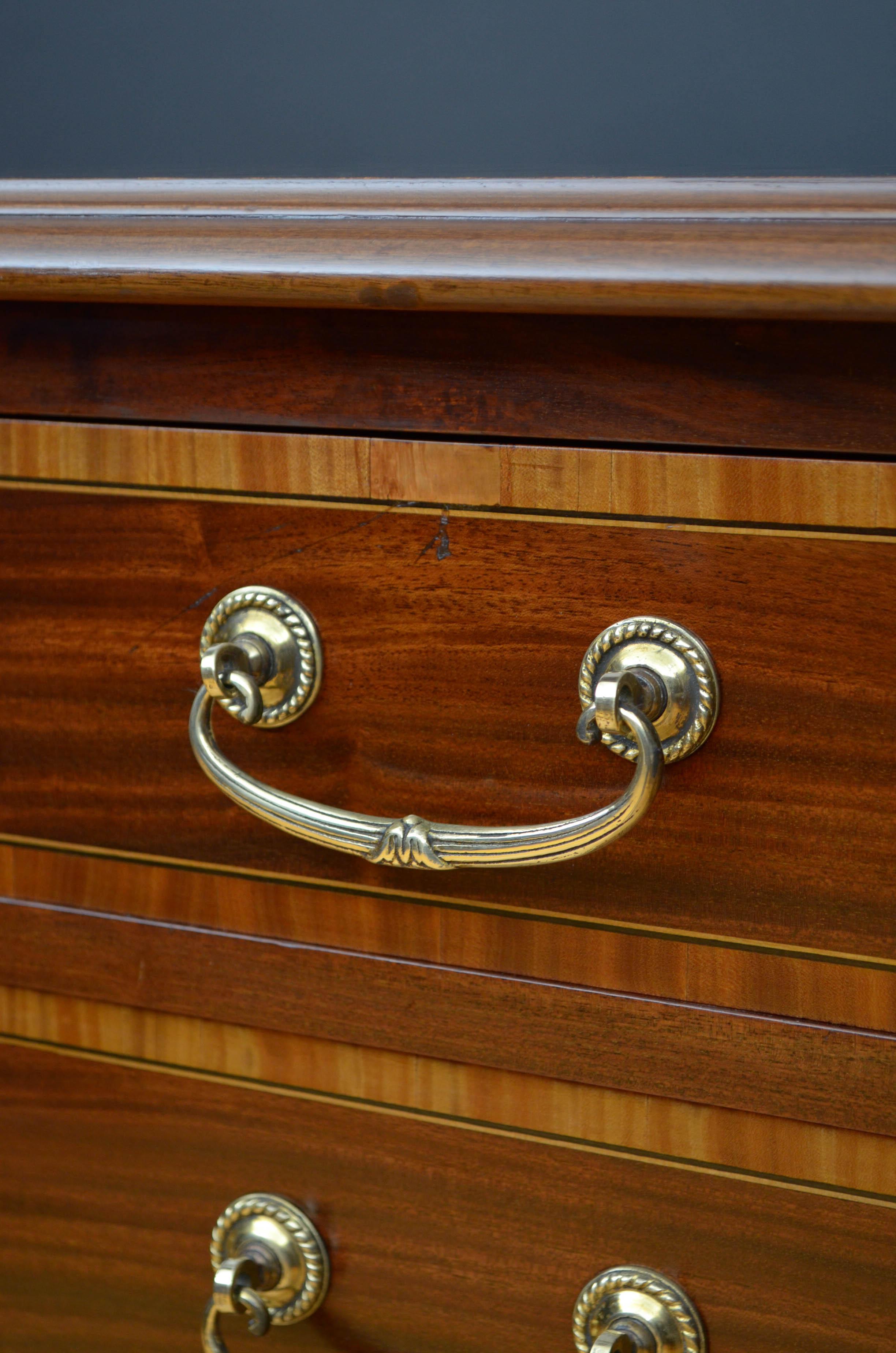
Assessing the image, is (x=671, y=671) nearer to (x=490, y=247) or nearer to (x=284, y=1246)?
(x=490, y=247)

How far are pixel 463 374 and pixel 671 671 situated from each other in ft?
0.31

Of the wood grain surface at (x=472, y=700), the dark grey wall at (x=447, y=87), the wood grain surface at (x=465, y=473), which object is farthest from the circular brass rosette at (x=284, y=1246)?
the dark grey wall at (x=447, y=87)

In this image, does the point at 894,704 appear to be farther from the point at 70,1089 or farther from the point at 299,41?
the point at 299,41

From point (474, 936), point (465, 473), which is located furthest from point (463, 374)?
point (474, 936)

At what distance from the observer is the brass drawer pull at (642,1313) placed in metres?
0.32

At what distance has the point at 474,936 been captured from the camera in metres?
0.33

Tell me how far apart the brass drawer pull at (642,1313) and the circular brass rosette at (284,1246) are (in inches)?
3.3

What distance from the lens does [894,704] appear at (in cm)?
28

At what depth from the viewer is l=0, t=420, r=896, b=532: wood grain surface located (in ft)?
0.92

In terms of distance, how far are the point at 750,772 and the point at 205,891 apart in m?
0.17

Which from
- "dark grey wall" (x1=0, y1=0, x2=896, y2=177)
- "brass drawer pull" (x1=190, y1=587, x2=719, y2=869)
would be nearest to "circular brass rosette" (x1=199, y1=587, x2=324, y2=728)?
"brass drawer pull" (x1=190, y1=587, x2=719, y2=869)

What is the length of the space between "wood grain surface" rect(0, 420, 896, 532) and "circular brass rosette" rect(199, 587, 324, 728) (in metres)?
0.03

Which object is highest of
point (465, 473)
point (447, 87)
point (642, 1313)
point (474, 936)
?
point (447, 87)

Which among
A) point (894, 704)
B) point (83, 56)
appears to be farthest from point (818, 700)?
point (83, 56)
